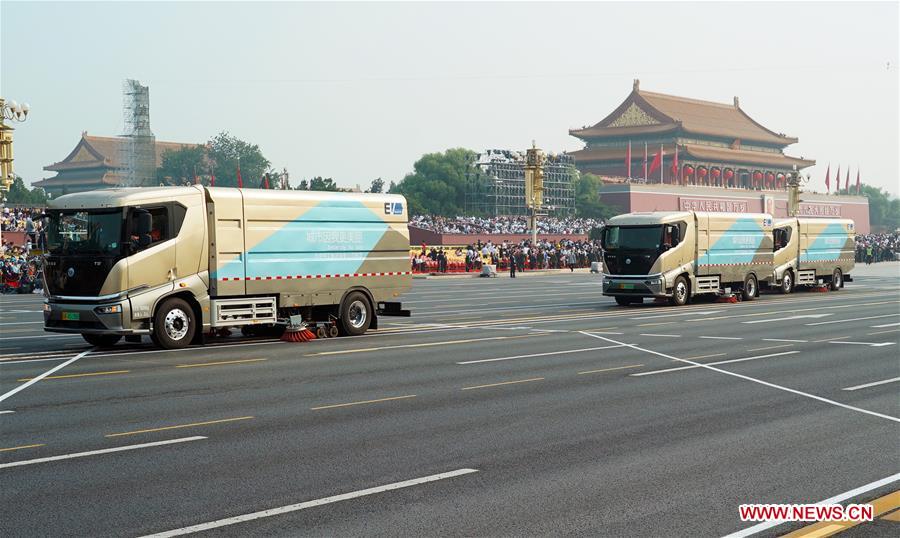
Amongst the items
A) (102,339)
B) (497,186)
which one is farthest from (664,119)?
(102,339)

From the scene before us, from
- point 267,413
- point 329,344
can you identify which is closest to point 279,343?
point 329,344

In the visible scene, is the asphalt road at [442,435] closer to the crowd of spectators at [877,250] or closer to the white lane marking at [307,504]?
the white lane marking at [307,504]

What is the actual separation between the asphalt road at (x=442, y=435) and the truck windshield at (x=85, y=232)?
1.94 metres

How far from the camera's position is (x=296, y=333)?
67.4ft

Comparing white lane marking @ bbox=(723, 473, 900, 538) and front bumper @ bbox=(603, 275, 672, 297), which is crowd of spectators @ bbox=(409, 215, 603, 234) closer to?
front bumper @ bbox=(603, 275, 672, 297)

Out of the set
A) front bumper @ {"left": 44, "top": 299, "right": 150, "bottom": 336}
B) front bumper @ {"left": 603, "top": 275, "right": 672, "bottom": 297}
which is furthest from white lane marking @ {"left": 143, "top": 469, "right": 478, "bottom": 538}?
front bumper @ {"left": 603, "top": 275, "right": 672, "bottom": 297}

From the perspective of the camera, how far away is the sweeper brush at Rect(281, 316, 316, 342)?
67.3 feet

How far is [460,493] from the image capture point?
7992 mm

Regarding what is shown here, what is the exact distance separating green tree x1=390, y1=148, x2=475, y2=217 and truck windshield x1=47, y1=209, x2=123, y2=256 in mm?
73766

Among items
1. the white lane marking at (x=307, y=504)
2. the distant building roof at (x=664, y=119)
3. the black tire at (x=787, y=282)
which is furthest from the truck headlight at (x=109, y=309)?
the distant building roof at (x=664, y=119)

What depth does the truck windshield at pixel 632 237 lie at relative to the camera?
3130 centimetres

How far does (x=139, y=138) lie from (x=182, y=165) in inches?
258

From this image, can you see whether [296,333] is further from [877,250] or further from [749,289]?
[877,250]

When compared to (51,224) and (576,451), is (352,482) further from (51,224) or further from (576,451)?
(51,224)
